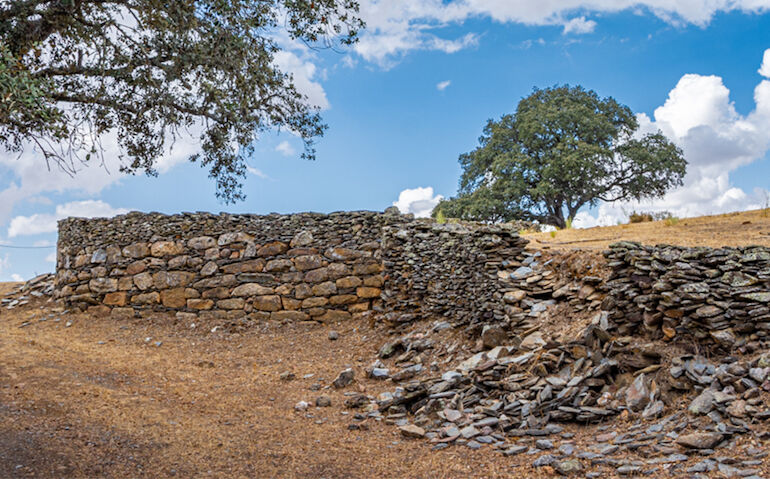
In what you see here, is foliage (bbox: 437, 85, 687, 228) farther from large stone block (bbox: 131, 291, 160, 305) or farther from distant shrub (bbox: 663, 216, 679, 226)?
large stone block (bbox: 131, 291, 160, 305)

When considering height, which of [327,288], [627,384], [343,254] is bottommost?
[627,384]

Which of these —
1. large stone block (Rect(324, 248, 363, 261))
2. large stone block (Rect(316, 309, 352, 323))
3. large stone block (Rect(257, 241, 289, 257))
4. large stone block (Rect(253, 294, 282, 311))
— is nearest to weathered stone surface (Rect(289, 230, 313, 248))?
large stone block (Rect(257, 241, 289, 257))

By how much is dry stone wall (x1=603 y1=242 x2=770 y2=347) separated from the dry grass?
354cm

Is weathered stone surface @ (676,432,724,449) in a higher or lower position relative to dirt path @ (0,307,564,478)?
higher

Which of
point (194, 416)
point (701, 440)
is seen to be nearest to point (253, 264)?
point (194, 416)

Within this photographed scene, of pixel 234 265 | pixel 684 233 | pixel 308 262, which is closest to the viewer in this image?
pixel 684 233

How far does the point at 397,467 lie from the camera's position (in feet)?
18.9

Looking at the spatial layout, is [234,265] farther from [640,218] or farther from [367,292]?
[640,218]

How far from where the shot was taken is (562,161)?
2297 centimetres

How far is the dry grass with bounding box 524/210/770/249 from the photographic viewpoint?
453 inches

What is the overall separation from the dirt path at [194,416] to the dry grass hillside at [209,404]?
2 cm

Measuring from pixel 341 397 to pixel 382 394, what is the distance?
2.29 ft

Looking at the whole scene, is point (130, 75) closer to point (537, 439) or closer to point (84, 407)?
point (84, 407)

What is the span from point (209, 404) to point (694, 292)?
7.02m
